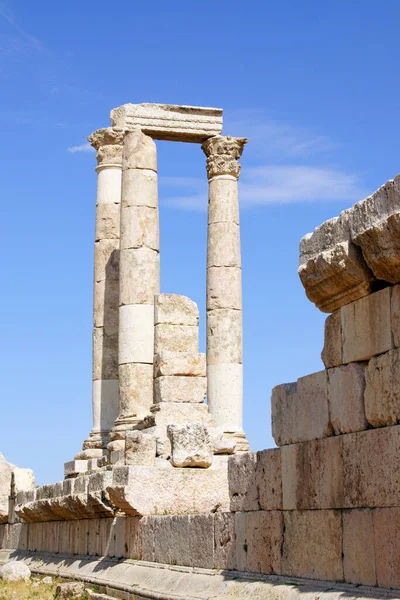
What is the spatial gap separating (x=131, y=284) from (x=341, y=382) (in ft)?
42.4

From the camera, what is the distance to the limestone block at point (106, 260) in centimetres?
2372

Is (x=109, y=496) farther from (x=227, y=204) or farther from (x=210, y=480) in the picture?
(x=227, y=204)

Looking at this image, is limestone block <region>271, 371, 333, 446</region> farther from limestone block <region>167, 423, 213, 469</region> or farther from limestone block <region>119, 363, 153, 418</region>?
limestone block <region>119, 363, 153, 418</region>

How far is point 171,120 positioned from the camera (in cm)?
2319

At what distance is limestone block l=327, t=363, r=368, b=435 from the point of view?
29.1 ft

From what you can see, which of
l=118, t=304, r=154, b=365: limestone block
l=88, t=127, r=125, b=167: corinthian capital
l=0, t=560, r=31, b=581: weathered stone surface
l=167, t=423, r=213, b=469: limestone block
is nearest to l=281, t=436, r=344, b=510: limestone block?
l=167, t=423, r=213, b=469: limestone block

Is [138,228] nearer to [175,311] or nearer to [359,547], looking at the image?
[175,311]

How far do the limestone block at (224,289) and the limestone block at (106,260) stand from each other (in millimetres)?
2138

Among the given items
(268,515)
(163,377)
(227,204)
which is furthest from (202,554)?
(227,204)

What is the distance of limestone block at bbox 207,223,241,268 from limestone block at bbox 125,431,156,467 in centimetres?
919

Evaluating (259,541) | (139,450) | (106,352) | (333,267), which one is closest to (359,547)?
(259,541)

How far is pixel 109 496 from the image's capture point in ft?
47.8

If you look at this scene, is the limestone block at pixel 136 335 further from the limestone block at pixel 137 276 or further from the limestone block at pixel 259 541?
the limestone block at pixel 259 541

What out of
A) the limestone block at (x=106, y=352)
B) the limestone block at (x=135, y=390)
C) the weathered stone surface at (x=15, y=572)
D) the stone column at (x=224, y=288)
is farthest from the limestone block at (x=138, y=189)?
the weathered stone surface at (x=15, y=572)
